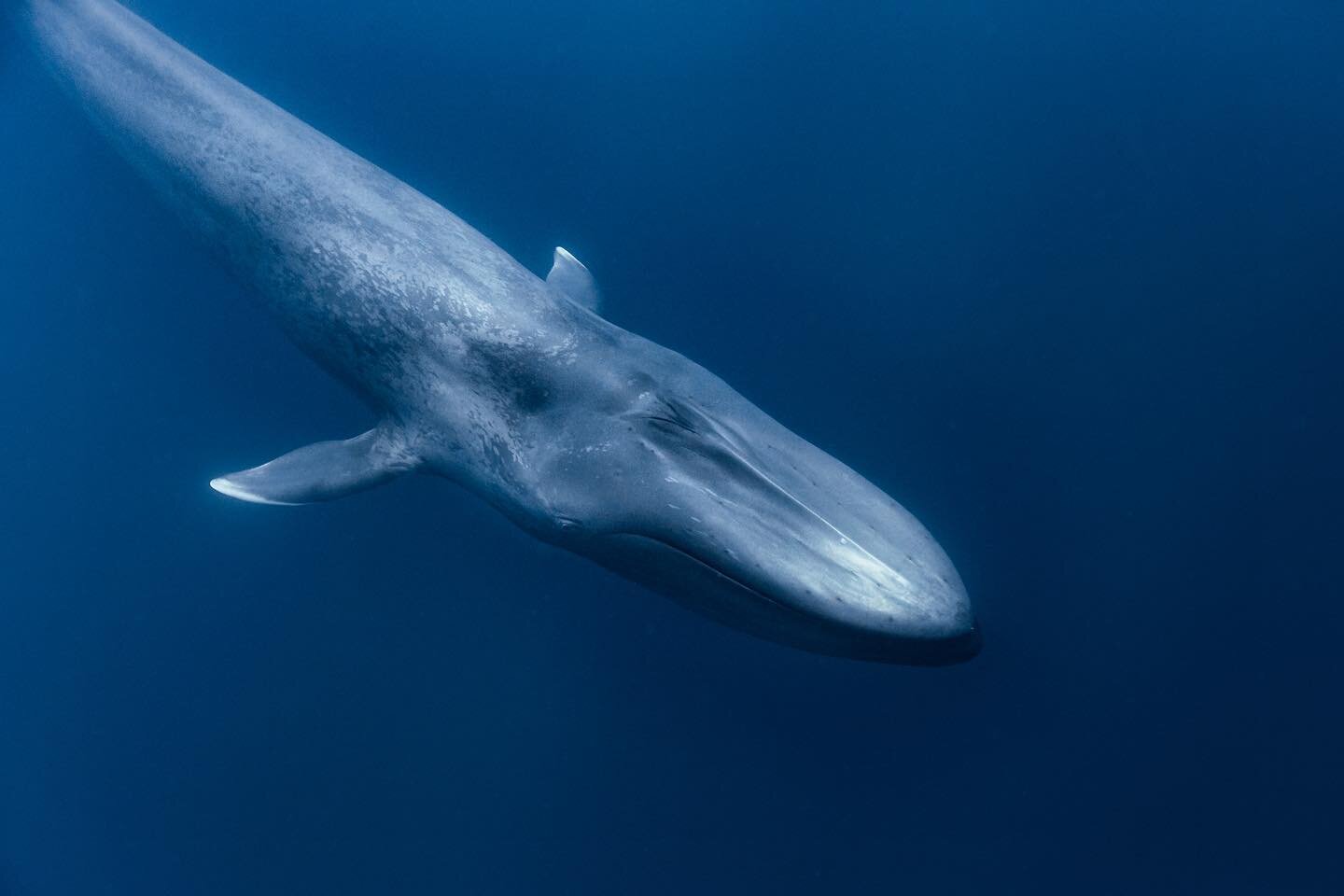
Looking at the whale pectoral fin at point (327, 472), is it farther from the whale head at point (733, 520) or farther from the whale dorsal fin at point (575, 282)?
the whale dorsal fin at point (575, 282)

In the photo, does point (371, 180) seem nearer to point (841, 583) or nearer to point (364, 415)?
Result: point (364, 415)

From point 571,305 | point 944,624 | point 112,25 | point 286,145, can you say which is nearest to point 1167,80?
point 571,305

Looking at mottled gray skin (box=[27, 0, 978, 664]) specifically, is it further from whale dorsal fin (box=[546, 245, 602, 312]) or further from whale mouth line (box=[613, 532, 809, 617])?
whale dorsal fin (box=[546, 245, 602, 312])

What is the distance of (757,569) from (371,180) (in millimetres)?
5820

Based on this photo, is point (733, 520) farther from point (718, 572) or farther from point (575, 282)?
point (575, 282)

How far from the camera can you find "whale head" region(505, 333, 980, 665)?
4887 mm

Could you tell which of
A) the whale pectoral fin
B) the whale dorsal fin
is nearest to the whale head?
the whale pectoral fin

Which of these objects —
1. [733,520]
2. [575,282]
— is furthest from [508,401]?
[575,282]

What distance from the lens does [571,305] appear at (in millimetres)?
7387

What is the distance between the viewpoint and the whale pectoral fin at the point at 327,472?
7484 millimetres

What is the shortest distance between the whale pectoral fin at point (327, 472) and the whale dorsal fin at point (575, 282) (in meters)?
2.89

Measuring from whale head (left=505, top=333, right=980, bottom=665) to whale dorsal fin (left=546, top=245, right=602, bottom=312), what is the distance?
2.81 meters

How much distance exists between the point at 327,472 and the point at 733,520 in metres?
4.44

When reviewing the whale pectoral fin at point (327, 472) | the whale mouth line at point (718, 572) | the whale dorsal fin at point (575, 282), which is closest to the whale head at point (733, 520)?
the whale mouth line at point (718, 572)
